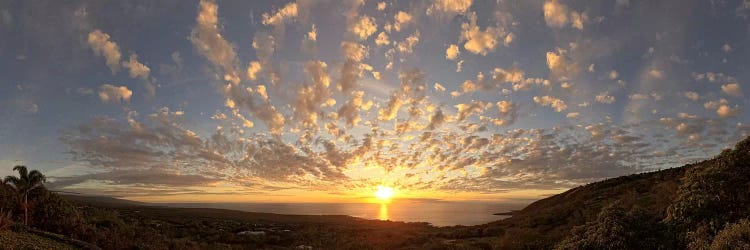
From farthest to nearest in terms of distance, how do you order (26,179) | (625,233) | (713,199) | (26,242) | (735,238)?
(26,179) < (713,199) < (625,233) < (735,238) < (26,242)

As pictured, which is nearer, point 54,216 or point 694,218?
point 694,218

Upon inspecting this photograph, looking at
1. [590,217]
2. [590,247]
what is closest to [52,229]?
[590,247]

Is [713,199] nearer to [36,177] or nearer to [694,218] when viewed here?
[694,218]

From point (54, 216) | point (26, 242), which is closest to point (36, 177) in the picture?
point (54, 216)

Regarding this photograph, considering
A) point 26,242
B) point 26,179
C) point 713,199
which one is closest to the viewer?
point 26,242

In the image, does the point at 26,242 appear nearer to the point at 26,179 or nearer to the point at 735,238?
the point at 735,238

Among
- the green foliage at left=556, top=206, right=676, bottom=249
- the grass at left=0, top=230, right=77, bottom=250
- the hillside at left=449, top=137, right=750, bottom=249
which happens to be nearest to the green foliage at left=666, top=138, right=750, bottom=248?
the hillside at left=449, top=137, right=750, bottom=249

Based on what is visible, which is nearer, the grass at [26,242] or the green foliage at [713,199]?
the grass at [26,242]

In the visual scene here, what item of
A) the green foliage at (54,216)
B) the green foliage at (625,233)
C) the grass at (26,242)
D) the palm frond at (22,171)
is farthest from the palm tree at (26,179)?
the green foliage at (625,233)

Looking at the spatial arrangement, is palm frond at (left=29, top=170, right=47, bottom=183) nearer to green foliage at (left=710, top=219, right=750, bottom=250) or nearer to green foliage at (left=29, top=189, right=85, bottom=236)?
green foliage at (left=29, top=189, right=85, bottom=236)

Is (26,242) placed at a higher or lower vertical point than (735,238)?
higher

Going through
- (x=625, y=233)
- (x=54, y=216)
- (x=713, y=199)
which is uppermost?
(x=713, y=199)

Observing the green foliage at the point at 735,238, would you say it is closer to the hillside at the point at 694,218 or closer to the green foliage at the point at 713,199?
the hillside at the point at 694,218

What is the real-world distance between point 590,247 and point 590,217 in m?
Result: 23.0
